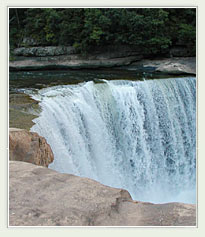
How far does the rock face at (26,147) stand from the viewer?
3600 mm

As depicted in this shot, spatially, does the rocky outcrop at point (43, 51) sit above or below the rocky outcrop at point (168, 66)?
above

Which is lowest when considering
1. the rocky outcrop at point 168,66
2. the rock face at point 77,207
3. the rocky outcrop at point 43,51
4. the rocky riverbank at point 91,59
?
the rock face at point 77,207

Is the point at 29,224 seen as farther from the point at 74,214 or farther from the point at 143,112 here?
the point at 143,112

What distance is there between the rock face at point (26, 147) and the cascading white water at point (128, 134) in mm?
884

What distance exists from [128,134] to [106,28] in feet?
18.3

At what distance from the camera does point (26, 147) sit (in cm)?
379

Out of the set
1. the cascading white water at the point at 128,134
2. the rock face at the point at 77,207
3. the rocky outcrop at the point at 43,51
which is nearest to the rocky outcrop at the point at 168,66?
the cascading white water at the point at 128,134

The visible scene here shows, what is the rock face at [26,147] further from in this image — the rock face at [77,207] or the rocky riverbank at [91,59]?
the rocky riverbank at [91,59]

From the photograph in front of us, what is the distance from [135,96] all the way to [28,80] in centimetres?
358

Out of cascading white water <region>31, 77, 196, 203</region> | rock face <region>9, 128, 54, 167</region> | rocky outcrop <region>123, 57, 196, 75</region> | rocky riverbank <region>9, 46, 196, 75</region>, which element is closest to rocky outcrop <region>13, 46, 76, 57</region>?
rocky riverbank <region>9, 46, 196, 75</region>

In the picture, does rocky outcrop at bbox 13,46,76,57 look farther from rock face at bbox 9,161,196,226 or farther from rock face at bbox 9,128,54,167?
rock face at bbox 9,161,196,226

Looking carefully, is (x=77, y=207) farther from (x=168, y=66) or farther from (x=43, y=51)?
(x=43, y=51)

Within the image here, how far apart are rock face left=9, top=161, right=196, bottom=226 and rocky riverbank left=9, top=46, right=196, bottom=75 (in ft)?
29.2

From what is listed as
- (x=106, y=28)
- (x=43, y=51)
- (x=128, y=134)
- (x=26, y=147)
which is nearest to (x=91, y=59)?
(x=106, y=28)
